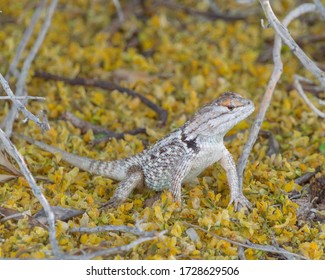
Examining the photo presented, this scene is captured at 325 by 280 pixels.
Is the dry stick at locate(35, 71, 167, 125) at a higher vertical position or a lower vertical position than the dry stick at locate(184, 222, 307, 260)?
higher

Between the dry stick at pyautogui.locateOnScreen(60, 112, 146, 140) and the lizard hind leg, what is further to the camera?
the dry stick at pyautogui.locateOnScreen(60, 112, 146, 140)

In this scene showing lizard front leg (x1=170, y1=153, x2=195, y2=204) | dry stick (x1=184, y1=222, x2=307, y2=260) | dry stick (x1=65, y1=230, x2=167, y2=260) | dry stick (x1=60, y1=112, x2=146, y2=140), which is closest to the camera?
dry stick (x1=65, y1=230, x2=167, y2=260)

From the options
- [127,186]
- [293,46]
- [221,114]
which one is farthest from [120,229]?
[293,46]

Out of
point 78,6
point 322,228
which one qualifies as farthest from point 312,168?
point 78,6

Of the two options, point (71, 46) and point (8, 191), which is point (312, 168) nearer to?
point (8, 191)

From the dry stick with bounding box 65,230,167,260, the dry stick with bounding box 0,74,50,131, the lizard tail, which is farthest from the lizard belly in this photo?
the dry stick with bounding box 0,74,50,131

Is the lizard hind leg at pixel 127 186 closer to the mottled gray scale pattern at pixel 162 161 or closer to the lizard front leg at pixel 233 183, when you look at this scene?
Answer: the mottled gray scale pattern at pixel 162 161

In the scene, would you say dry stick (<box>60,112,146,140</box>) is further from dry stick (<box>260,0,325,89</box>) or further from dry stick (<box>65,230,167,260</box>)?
dry stick (<box>65,230,167,260</box>)

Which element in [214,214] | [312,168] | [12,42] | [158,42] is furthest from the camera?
[158,42]
